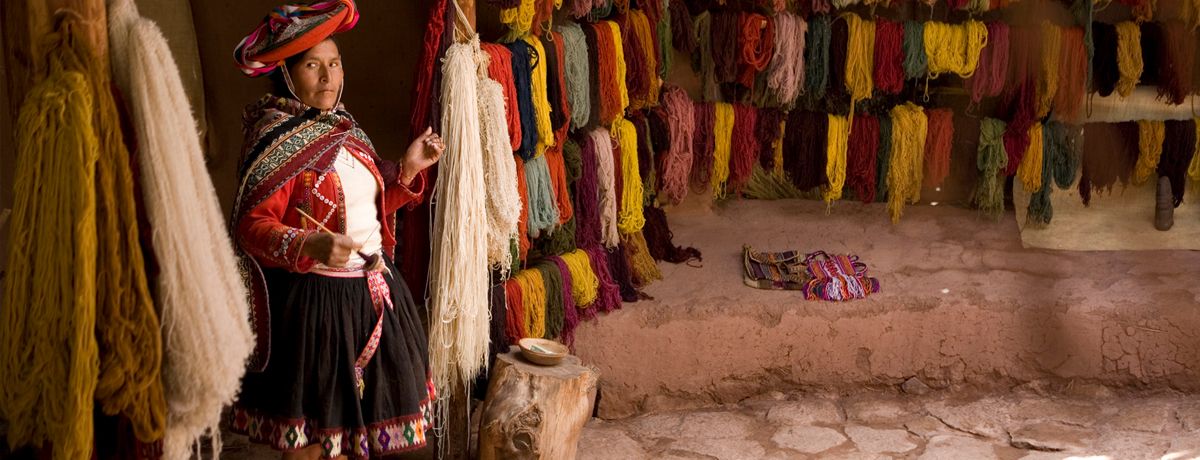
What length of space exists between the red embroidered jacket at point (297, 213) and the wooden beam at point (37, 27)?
0.71 meters

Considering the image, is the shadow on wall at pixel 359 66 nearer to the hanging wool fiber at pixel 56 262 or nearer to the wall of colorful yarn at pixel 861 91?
the wall of colorful yarn at pixel 861 91

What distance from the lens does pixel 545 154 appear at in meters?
4.82

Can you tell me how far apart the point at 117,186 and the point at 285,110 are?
2.77 feet

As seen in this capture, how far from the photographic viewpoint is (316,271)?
3.38 meters

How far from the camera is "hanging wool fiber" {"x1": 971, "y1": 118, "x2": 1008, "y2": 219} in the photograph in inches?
241

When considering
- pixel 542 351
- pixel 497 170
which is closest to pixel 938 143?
pixel 542 351

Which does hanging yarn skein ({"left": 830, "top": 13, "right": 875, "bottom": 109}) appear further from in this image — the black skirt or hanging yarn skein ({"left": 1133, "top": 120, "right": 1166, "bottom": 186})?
the black skirt

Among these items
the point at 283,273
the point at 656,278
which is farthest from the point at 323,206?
the point at 656,278

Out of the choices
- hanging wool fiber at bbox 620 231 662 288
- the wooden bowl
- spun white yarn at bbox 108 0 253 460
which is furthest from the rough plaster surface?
spun white yarn at bbox 108 0 253 460

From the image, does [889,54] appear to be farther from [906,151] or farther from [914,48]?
[906,151]

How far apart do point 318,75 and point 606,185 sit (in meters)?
2.12

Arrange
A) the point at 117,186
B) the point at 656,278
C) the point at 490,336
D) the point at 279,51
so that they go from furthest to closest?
1. the point at 656,278
2. the point at 490,336
3. the point at 279,51
4. the point at 117,186

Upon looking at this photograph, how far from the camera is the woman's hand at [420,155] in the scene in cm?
363

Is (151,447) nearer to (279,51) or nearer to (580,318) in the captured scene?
(279,51)
